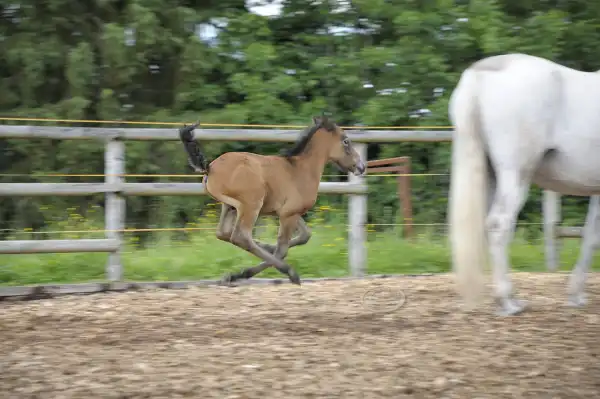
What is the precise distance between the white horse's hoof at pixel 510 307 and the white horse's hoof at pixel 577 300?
438mm

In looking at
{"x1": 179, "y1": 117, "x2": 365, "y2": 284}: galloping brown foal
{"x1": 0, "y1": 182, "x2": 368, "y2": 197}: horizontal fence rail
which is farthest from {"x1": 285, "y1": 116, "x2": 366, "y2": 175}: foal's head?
{"x1": 0, "y1": 182, "x2": 368, "y2": 197}: horizontal fence rail

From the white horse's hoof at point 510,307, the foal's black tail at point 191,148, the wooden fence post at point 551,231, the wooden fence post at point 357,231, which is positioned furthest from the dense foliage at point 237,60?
the white horse's hoof at point 510,307

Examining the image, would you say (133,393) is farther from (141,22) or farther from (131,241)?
(141,22)

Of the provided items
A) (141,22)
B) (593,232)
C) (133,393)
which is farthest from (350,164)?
(141,22)

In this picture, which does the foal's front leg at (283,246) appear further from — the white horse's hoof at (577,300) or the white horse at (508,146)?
the white horse's hoof at (577,300)

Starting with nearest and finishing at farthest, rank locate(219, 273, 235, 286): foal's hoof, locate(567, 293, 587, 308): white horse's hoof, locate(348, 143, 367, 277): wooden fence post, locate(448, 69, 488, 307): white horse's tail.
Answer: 1. locate(448, 69, 488, 307): white horse's tail
2. locate(567, 293, 587, 308): white horse's hoof
3. locate(219, 273, 235, 286): foal's hoof
4. locate(348, 143, 367, 277): wooden fence post

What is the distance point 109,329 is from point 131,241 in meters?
3.66

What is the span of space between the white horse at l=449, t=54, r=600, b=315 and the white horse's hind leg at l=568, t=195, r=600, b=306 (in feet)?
1.43

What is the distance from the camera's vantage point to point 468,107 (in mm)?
4668

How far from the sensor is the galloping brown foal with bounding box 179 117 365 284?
518cm

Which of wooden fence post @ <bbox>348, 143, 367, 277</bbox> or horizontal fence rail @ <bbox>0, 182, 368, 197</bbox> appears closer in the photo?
horizontal fence rail @ <bbox>0, 182, 368, 197</bbox>

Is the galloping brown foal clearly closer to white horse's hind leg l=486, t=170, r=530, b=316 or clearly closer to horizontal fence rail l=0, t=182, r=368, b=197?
horizontal fence rail l=0, t=182, r=368, b=197

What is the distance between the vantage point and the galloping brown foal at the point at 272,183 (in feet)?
17.0

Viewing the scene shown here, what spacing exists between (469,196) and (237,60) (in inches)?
368
